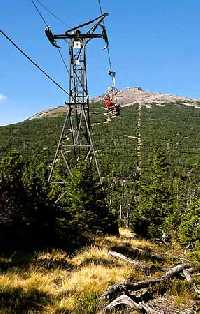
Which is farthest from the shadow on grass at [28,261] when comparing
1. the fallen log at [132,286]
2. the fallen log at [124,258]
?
the fallen log at [132,286]

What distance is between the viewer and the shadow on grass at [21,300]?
9.02 m

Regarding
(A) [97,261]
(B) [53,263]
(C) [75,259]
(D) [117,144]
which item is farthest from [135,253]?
(D) [117,144]

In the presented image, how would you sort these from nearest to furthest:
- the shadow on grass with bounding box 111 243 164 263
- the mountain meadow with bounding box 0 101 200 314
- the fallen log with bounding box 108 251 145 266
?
the mountain meadow with bounding box 0 101 200 314 → the fallen log with bounding box 108 251 145 266 → the shadow on grass with bounding box 111 243 164 263

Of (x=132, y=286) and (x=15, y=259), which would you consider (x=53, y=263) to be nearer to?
(x=15, y=259)

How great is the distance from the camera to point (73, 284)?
11102 millimetres

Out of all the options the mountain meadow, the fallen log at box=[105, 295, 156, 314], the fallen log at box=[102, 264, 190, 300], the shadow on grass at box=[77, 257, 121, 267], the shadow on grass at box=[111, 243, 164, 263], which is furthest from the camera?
the shadow on grass at box=[111, 243, 164, 263]

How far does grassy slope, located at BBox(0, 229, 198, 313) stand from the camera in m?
9.49

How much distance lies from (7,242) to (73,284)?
471 cm

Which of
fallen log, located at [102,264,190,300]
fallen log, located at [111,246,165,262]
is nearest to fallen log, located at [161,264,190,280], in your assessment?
fallen log, located at [102,264,190,300]

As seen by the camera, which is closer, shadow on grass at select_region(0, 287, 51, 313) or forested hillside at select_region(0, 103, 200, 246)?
shadow on grass at select_region(0, 287, 51, 313)

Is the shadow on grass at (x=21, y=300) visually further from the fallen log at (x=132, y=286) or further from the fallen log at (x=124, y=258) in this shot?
the fallen log at (x=124, y=258)

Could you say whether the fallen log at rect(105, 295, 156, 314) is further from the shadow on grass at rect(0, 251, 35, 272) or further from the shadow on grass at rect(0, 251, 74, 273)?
the shadow on grass at rect(0, 251, 35, 272)

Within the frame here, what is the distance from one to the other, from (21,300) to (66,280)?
6.83 feet

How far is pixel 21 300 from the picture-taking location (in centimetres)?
967
